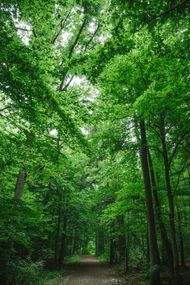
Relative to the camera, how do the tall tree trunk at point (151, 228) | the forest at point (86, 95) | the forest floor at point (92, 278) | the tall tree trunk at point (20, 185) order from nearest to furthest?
the forest at point (86, 95) < the tall tree trunk at point (151, 228) < the tall tree trunk at point (20, 185) < the forest floor at point (92, 278)

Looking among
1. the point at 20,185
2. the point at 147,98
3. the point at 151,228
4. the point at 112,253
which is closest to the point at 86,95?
the point at 147,98

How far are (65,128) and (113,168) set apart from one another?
26.7ft

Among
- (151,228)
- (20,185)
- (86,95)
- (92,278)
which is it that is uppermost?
(86,95)

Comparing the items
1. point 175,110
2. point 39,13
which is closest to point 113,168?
point 175,110

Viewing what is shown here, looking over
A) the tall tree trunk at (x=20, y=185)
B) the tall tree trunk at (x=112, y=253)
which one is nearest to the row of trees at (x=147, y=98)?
the tall tree trunk at (x=20, y=185)

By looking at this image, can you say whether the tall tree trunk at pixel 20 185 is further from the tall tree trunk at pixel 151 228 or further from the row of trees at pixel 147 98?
the tall tree trunk at pixel 151 228

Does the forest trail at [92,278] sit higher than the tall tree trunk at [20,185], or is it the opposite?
the tall tree trunk at [20,185]

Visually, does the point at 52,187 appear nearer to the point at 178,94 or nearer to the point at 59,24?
the point at 59,24

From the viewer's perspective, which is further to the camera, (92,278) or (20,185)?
(92,278)

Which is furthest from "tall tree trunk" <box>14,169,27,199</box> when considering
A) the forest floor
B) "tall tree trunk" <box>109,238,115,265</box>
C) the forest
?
"tall tree trunk" <box>109,238,115,265</box>

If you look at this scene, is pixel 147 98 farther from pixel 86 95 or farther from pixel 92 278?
pixel 92 278

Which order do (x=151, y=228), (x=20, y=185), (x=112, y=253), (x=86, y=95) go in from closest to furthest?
(x=20, y=185), (x=151, y=228), (x=86, y=95), (x=112, y=253)

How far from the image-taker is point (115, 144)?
11.8 metres

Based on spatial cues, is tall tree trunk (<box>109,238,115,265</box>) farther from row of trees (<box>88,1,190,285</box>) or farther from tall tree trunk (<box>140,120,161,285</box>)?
tall tree trunk (<box>140,120,161,285</box>)
